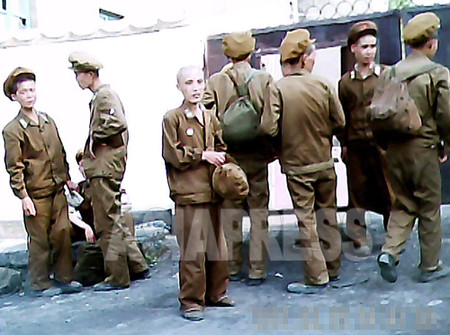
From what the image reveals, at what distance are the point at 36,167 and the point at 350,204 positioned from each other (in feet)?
9.31

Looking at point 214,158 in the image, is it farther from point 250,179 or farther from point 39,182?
point 39,182

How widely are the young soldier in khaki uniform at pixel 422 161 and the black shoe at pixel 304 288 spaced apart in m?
0.52

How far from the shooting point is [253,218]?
17.1 feet

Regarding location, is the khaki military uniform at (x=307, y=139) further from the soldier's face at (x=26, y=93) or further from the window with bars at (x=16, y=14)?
the window with bars at (x=16, y=14)

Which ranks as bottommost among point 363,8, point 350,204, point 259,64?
point 350,204

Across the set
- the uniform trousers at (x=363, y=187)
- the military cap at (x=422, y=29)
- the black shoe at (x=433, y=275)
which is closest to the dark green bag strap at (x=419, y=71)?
the military cap at (x=422, y=29)

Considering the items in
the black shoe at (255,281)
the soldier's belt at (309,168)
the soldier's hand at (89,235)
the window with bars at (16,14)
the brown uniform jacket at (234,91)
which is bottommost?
the black shoe at (255,281)

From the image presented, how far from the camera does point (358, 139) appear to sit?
17.8 ft

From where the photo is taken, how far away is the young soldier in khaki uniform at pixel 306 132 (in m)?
4.75

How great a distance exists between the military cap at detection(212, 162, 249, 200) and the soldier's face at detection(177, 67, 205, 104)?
54cm

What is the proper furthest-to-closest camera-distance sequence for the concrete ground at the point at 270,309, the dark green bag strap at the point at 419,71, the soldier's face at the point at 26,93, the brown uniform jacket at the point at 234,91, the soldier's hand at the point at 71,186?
the soldier's hand at the point at 71,186 → the soldier's face at the point at 26,93 → the brown uniform jacket at the point at 234,91 → the dark green bag strap at the point at 419,71 → the concrete ground at the point at 270,309

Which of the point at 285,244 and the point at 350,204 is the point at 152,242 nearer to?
the point at 285,244

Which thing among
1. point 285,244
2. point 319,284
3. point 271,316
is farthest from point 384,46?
point 271,316

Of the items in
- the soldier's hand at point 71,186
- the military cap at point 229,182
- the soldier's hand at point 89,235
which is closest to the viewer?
the military cap at point 229,182
